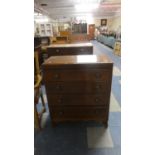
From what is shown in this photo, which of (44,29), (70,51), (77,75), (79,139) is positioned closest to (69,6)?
(44,29)

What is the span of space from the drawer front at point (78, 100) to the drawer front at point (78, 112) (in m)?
0.07

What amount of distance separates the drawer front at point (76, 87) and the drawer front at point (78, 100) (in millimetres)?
60

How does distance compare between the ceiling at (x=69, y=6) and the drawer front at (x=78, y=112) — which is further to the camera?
the ceiling at (x=69, y=6)

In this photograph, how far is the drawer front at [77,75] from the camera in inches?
68.6

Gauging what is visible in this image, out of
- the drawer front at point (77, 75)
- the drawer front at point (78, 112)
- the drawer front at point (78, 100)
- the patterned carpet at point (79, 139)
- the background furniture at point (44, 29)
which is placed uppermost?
the background furniture at point (44, 29)

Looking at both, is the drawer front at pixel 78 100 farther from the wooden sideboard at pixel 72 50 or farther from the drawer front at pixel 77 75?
the wooden sideboard at pixel 72 50

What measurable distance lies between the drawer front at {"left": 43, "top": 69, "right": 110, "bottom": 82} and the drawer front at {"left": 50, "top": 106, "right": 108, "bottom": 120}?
40 cm

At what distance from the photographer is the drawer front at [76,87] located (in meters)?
1.81

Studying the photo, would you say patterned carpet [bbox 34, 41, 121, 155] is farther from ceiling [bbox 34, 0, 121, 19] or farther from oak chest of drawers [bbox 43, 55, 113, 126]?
ceiling [bbox 34, 0, 121, 19]

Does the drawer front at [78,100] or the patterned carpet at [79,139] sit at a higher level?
the drawer front at [78,100]

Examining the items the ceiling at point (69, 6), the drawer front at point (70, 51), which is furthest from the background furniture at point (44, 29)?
the drawer front at point (70, 51)

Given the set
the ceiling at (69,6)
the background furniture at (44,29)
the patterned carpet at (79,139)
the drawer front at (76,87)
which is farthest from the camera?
the background furniture at (44,29)

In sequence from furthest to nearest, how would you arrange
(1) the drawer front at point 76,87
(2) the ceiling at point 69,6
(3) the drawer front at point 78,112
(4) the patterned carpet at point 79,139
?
(2) the ceiling at point 69,6, (3) the drawer front at point 78,112, (1) the drawer front at point 76,87, (4) the patterned carpet at point 79,139
